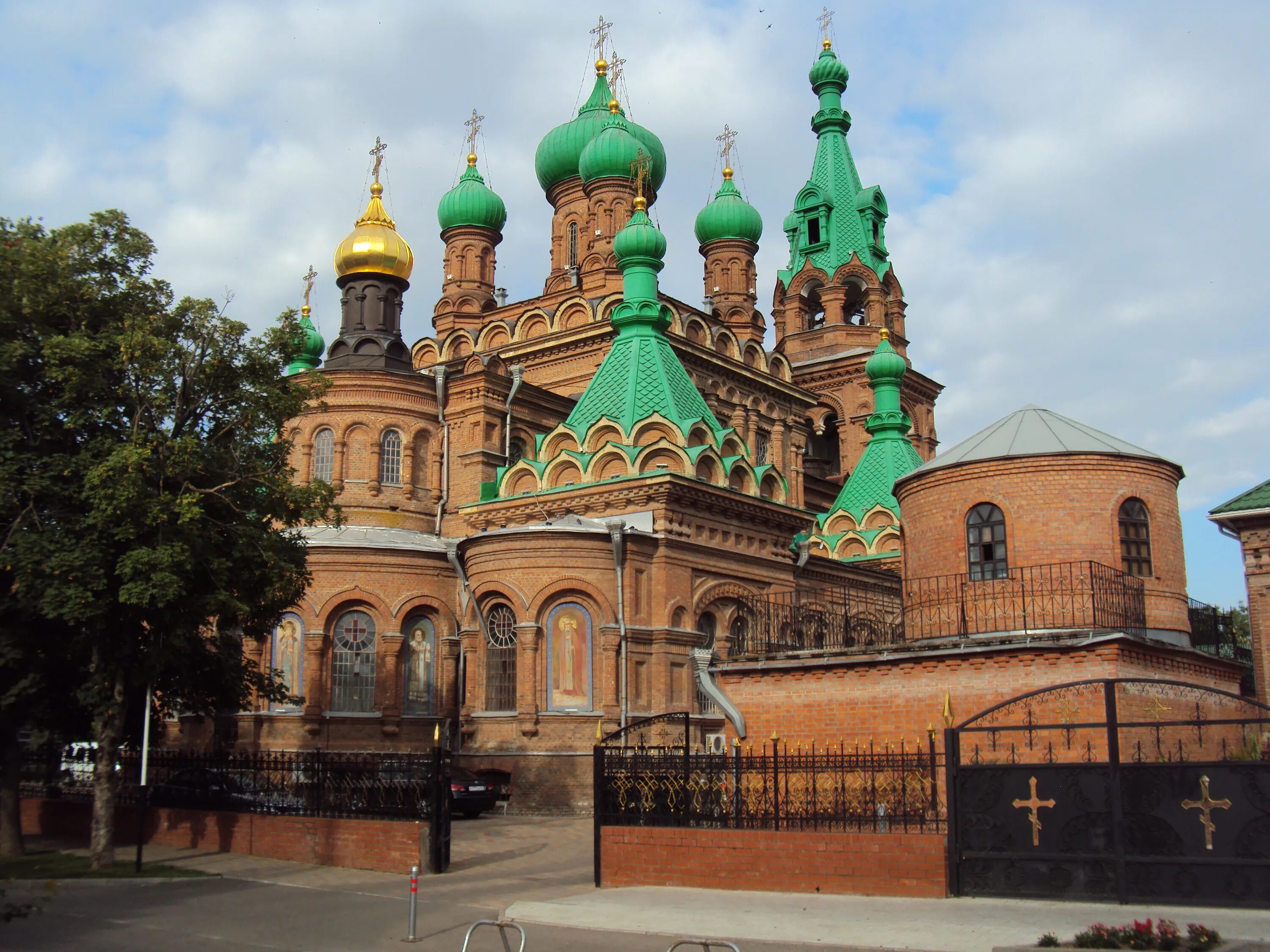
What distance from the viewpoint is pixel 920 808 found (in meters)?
11.4

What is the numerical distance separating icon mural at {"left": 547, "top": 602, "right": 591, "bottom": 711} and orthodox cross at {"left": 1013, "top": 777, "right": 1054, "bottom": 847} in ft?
37.4

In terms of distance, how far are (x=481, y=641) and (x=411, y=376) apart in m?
6.93

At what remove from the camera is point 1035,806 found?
10.6 metres

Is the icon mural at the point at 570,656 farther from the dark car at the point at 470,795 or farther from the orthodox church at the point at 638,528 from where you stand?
the dark car at the point at 470,795

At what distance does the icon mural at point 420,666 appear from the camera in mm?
24156

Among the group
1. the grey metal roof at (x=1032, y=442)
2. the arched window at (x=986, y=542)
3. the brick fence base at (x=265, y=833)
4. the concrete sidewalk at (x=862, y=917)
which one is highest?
the grey metal roof at (x=1032, y=442)

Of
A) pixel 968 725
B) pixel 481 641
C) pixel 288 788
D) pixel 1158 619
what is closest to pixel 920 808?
pixel 968 725

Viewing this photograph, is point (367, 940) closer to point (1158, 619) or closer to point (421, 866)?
point (421, 866)

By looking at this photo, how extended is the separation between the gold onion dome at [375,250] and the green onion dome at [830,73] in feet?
68.4

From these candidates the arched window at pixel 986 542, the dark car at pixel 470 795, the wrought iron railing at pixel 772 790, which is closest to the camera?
the wrought iron railing at pixel 772 790

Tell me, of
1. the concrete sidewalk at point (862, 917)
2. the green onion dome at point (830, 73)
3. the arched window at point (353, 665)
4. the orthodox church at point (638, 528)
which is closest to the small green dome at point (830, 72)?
the green onion dome at point (830, 73)

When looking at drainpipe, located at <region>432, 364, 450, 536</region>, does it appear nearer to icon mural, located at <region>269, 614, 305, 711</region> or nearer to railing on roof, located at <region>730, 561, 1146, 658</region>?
icon mural, located at <region>269, 614, 305, 711</region>

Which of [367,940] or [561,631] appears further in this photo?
[561,631]

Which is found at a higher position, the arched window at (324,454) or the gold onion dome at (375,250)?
the gold onion dome at (375,250)
